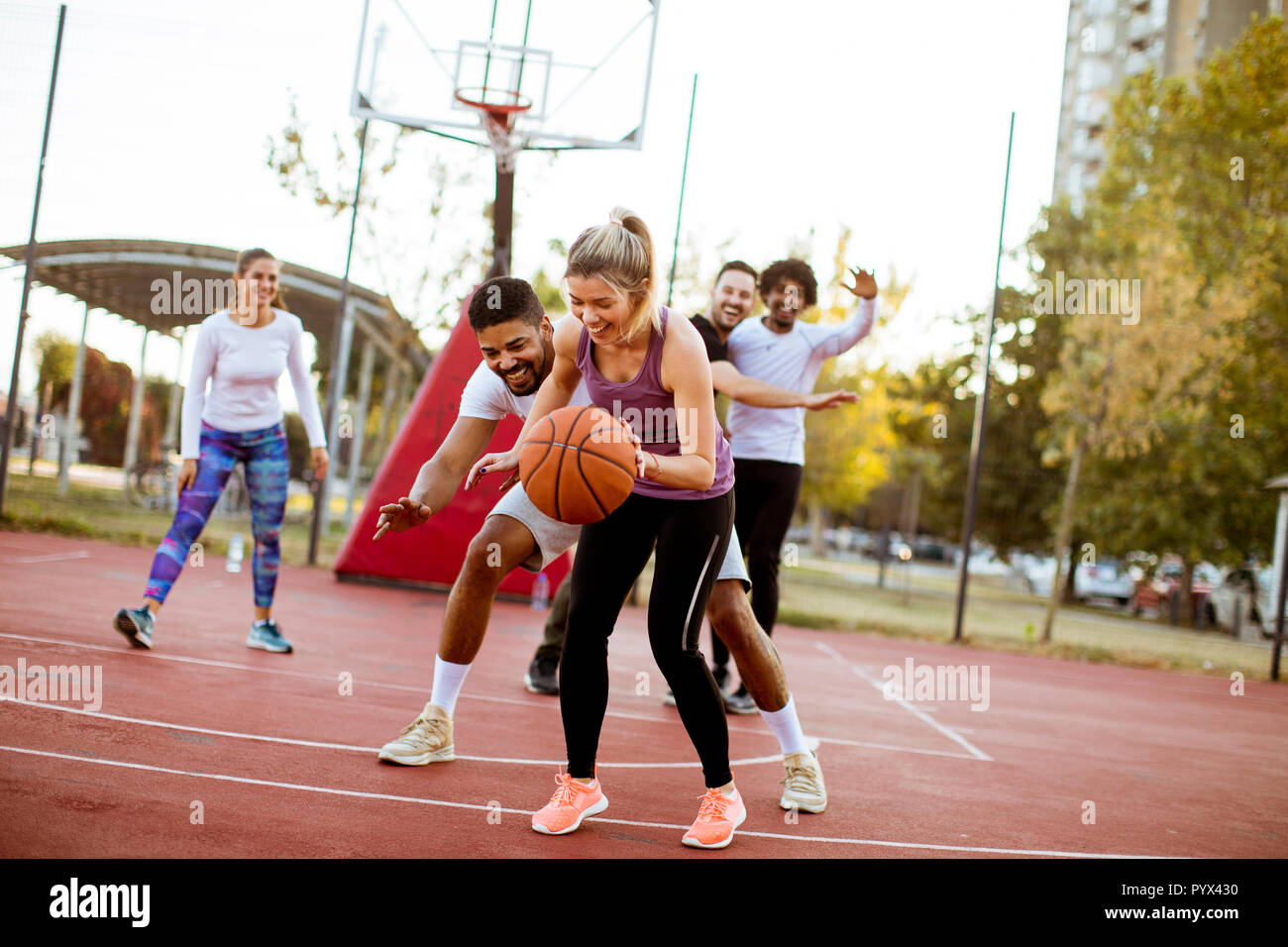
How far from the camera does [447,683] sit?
145 inches

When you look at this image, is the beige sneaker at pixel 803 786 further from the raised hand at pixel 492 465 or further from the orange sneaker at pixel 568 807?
the raised hand at pixel 492 465

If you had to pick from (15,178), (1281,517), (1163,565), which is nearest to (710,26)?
(15,178)

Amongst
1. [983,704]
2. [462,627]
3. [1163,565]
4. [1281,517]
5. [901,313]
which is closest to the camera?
[462,627]

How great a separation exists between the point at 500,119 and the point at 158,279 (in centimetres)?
462

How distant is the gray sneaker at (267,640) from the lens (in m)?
5.54

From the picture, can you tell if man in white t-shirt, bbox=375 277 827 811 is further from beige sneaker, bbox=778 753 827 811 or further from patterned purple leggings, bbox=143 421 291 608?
patterned purple leggings, bbox=143 421 291 608

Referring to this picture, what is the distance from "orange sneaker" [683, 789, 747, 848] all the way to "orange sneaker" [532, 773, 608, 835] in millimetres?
287

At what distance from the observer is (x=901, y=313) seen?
21312mm

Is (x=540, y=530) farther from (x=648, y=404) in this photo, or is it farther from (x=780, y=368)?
(x=780, y=368)

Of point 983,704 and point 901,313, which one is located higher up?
point 901,313

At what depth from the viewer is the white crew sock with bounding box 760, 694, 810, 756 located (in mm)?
3594

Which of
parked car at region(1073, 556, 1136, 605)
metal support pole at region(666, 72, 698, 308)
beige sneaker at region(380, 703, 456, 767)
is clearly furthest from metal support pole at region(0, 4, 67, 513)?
parked car at region(1073, 556, 1136, 605)
